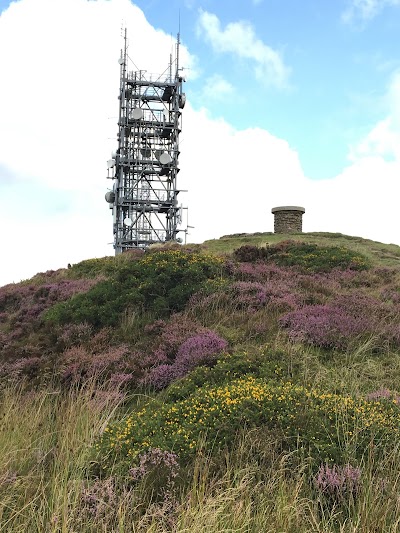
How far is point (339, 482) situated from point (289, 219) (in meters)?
26.4

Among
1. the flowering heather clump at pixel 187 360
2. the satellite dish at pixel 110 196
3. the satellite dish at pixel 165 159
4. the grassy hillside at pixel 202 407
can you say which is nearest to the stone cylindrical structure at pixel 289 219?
the satellite dish at pixel 165 159

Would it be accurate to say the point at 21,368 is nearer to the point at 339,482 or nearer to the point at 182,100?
the point at 339,482

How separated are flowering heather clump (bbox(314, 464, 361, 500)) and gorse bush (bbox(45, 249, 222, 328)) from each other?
260 inches

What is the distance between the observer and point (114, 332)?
9.46 metres

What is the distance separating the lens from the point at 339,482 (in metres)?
3.69

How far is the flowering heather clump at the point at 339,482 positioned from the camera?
365 cm

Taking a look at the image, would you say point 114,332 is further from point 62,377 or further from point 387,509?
point 387,509

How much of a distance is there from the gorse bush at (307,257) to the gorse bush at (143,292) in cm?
356

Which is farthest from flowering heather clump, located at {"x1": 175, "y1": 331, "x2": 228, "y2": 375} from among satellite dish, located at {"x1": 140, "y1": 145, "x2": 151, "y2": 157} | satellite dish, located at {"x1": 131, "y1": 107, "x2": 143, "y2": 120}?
satellite dish, located at {"x1": 140, "y1": 145, "x2": 151, "y2": 157}

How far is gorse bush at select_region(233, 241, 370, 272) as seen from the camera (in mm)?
14758

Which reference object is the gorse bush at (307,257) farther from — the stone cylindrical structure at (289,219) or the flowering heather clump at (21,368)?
the stone cylindrical structure at (289,219)

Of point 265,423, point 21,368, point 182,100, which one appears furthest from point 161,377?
point 182,100

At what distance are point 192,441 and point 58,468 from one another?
4.21 ft

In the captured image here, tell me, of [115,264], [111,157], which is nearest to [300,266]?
[115,264]
